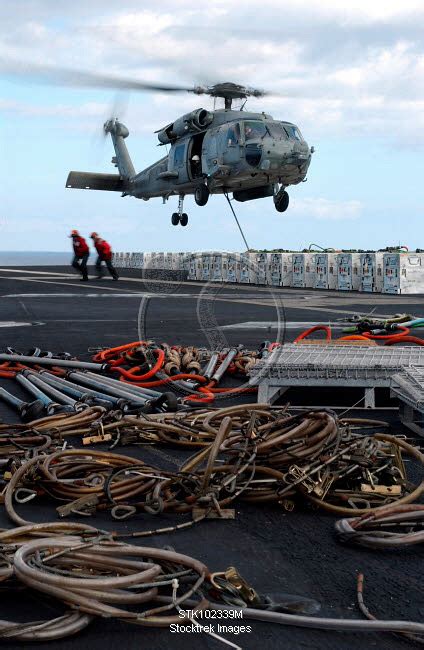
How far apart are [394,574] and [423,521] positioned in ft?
1.74

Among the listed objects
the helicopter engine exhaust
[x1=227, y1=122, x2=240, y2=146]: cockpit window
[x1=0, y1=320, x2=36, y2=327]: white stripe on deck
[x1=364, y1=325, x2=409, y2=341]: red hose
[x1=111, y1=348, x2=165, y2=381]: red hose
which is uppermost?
the helicopter engine exhaust

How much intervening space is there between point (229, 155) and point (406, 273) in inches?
343

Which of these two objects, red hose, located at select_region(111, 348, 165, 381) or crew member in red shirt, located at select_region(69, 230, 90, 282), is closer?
red hose, located at select_region(111, 348, 165, 381)

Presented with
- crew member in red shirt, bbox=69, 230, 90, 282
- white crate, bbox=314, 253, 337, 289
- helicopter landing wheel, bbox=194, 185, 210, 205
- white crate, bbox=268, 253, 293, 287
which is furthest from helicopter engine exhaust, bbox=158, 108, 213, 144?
white crate, bbox=268, 253, 293, 287

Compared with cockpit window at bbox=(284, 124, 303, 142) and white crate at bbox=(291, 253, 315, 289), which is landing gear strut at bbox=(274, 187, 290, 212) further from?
white crate at bbox=(291, 253, 315, 289)

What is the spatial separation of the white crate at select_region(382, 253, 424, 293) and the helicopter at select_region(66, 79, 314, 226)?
521 cm

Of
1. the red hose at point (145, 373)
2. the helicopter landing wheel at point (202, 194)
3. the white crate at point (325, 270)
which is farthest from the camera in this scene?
the white crate at point (325, 270)

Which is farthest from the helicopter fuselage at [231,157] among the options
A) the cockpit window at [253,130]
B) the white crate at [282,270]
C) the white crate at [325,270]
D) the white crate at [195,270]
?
the white crate at [195,270]

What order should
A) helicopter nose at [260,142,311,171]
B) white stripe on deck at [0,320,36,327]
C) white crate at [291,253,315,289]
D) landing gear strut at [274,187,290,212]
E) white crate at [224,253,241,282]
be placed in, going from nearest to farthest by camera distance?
white stripe on deck at [0,320,36,327] < helicopter nose at [260,142,311,171] < landing gear strut at [274,187,290,212] < white crate at [291,253,315,289] < white crate at [224,253,241,282]

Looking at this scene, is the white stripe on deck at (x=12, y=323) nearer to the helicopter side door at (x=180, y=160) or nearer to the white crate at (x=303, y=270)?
the helicopter side door at (x=180, y=160)

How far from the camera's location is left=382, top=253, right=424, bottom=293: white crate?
34031 millimetres

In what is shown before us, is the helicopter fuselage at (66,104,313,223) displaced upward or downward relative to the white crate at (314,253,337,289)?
upward

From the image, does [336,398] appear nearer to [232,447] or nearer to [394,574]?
[232,447]

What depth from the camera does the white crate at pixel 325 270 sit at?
39062 millimetres
